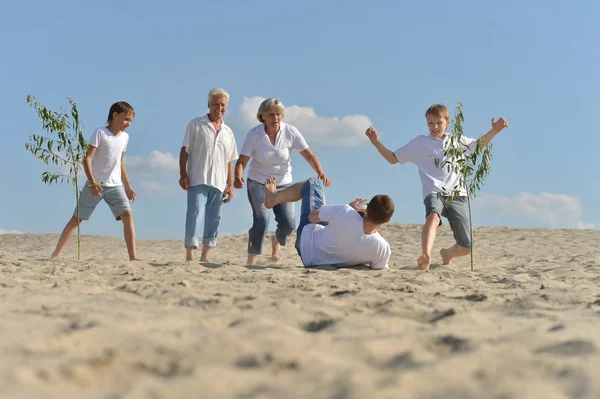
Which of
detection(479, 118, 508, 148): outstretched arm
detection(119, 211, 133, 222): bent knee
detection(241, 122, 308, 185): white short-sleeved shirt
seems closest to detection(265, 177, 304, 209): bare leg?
detection(241, 122, 308, 185): white short-sleeved shirt

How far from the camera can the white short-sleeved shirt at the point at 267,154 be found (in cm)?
672

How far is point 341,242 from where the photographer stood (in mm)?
5723

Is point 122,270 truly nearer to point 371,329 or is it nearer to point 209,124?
point 209,124

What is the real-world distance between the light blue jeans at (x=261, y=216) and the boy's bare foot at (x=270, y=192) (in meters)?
0.15

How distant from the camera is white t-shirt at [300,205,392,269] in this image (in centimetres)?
554

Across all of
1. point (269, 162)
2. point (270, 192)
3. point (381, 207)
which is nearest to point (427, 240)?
→ point (381, 207)

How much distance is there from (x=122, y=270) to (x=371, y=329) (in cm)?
331

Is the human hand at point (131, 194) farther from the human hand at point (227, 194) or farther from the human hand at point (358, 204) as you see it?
the human hand at point (358, 204)

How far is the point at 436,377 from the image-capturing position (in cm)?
238

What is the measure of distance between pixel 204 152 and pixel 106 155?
118cm

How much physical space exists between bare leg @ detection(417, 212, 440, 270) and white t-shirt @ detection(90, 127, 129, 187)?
144 inches

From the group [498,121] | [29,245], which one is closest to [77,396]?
[498,121]

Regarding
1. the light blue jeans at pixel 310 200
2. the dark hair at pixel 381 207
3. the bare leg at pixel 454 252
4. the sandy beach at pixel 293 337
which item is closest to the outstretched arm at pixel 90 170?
the sandy beach at pixel 293 337

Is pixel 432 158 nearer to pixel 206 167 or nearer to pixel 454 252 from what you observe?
pixel 454 252
